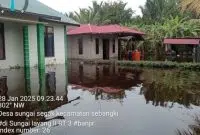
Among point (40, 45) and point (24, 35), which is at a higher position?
point (24, 35)

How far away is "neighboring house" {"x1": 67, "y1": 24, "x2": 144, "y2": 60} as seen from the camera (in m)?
25.1

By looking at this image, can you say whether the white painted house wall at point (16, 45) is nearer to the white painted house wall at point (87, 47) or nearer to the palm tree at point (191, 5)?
the white painted house wall at point (87, 47)

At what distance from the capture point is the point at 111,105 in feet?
26.8

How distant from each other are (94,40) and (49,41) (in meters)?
7.37

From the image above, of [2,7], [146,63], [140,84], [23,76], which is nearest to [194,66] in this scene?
[146,63]

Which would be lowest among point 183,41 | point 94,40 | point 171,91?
point 171,91

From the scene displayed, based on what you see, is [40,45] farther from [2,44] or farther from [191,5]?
[191,5]

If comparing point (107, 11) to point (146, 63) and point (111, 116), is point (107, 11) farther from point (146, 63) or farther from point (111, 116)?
point (111, 116)

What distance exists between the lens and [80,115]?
7.03 meters

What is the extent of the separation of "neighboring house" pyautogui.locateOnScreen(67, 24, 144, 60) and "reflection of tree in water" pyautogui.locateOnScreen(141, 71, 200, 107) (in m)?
12.6

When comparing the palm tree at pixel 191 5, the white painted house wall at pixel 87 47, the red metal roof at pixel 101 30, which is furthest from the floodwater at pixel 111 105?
the white painted house wall at pixel 87 47

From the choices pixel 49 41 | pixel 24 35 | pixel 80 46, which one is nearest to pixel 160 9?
pixel 80 46

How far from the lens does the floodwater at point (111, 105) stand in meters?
6.03

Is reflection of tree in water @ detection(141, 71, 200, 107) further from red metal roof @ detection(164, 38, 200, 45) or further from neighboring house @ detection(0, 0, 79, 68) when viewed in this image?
red metal roof @ detection(164, 38, 200, 45)
